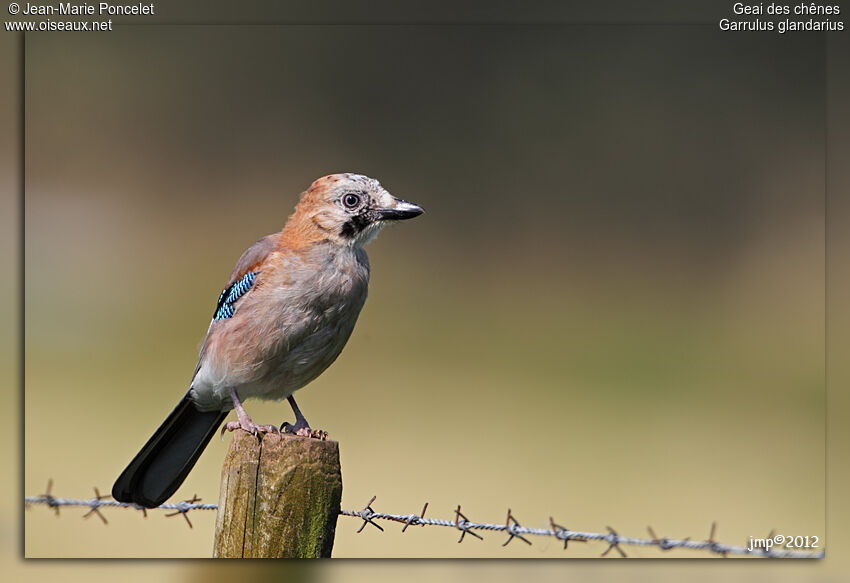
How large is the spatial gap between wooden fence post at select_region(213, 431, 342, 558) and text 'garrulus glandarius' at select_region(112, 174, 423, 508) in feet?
2.54

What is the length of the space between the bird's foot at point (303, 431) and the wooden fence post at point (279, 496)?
20cm

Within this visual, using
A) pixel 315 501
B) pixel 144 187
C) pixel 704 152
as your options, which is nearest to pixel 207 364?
pixel 315 501

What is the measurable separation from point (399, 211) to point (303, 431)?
115cm

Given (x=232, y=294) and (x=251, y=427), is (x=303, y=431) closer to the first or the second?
(x=251, y=427)

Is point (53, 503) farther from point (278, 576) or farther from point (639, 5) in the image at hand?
point (639, 5)

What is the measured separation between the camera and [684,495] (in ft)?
22.2

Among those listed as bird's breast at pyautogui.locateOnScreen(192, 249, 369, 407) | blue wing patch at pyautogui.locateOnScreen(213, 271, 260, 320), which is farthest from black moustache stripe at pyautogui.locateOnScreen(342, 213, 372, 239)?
blue wing patch at pyautogui.locateOnScreen(213, 271, 260, 320)

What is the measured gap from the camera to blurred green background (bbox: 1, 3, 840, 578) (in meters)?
6.05

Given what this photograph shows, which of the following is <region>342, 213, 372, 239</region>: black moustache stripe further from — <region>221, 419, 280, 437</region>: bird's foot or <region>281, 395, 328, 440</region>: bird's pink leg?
<region>221, 419, 280, 437</region>: bird's foot

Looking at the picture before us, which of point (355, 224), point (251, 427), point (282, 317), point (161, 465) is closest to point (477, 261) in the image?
point (355, 224)

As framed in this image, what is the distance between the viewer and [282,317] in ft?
16.8

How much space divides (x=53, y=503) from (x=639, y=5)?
4038 mm

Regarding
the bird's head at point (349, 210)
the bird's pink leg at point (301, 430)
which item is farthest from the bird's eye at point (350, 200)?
the bird's pink leg at point (301, 430)

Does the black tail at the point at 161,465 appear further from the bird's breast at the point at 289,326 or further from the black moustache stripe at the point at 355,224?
the black moustache stripe at the point at 355,224
